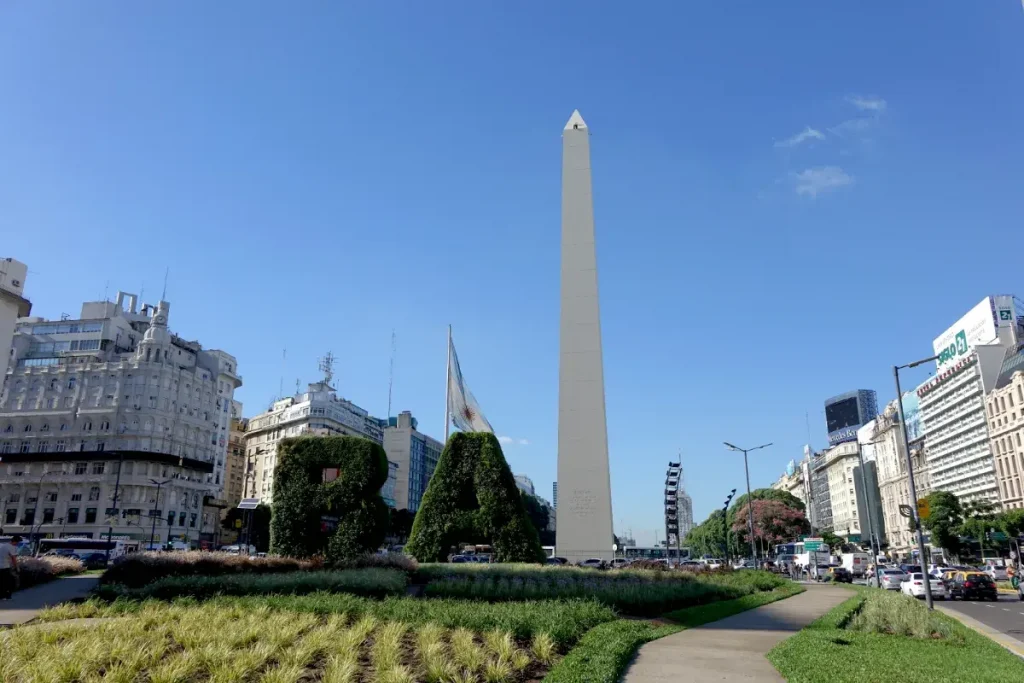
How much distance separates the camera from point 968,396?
83.8m

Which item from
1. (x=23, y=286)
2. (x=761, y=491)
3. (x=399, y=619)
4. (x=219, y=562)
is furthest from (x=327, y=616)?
(x=761, y=491)

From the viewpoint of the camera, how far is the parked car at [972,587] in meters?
30.3

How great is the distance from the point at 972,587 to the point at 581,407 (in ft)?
61.7

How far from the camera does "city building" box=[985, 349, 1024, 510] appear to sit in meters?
68.7

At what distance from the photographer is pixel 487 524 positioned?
2681 centimetres

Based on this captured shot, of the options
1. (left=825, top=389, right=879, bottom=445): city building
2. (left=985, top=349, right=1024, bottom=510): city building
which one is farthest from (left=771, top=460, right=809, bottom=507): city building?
(left=985, top=349, right=1024, bottom=510): city building

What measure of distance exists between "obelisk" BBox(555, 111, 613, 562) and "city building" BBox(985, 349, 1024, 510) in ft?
188

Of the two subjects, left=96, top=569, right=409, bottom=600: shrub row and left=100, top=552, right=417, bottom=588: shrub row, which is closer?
left=96, top=569, right=409, bottom=600: shrub row

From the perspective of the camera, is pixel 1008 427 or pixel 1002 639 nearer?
pixel 1002 639

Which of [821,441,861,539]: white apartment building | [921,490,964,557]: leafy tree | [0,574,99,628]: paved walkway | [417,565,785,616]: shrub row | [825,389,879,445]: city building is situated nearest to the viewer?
[0,574,99,628]: paved walkway

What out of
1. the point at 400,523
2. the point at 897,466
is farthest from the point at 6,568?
the point at 897,466

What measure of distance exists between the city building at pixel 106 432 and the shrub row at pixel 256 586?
6896 centimetres

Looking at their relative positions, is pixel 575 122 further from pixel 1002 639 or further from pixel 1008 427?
pixel 1008 427

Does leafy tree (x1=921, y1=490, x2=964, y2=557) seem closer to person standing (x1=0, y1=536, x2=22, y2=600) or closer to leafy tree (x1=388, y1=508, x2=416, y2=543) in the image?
leafy tree (x1=388, y1=508, x2=416, y2=543)
